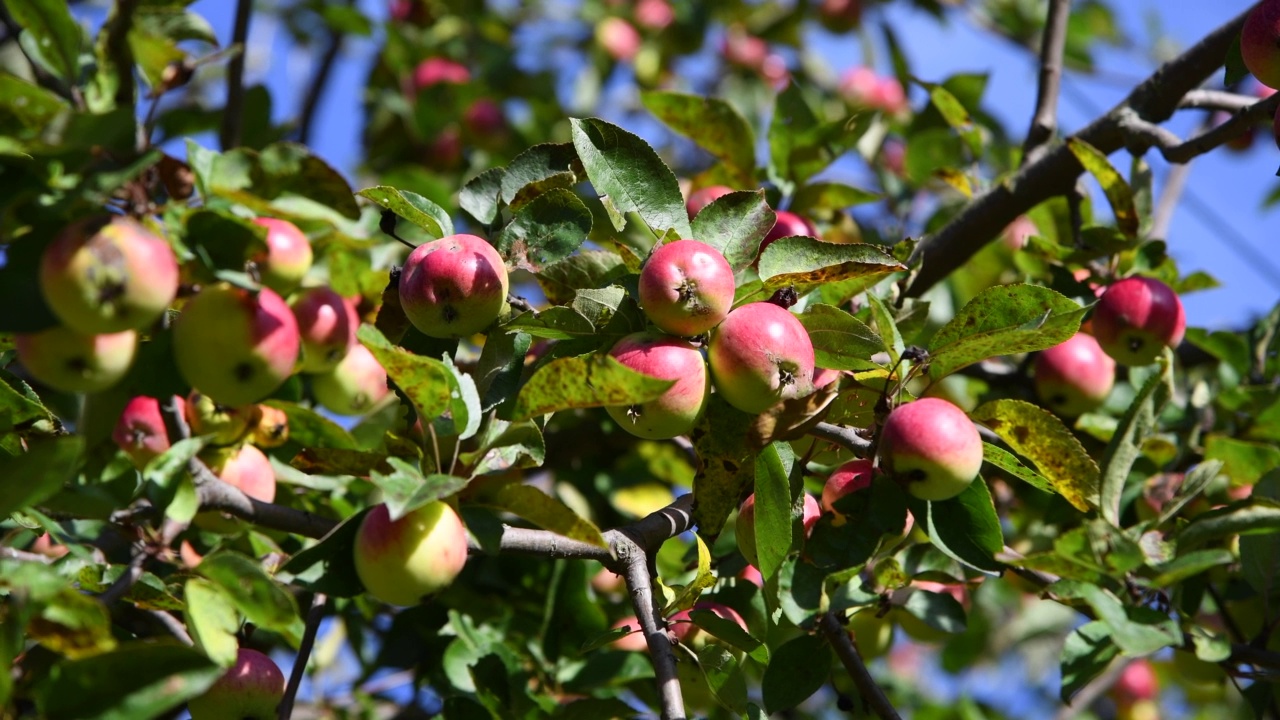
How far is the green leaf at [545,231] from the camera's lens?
1.39m

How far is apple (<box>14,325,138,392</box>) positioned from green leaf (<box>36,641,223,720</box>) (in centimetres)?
28

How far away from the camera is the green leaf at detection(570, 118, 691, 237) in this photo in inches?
54.4

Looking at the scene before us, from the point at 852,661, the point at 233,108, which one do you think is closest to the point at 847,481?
the point at 852,661

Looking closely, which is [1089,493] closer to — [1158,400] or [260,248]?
[1158,400]

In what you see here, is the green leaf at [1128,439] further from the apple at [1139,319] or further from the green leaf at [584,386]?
the green leaf at [584,386]

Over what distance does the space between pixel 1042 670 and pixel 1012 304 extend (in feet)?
13.7

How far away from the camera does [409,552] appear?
1175mm

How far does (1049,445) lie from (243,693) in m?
1.04

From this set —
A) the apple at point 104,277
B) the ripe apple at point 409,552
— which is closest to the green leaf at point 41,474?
the apple at point 104,277

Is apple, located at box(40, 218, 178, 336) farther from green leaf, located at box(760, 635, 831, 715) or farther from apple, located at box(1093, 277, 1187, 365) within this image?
apple, located at box(1093, 277, 1187, 365)

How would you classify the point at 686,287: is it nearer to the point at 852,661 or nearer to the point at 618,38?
the point at 852,661

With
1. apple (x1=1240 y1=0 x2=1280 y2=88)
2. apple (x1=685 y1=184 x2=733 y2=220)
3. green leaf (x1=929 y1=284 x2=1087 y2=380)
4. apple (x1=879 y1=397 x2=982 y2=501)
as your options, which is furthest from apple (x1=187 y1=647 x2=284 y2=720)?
apple (x1=1240 y1=0 x2=1280 y2=88)

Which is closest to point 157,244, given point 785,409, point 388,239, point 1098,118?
point 785,409

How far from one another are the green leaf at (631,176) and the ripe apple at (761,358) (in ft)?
0.66
